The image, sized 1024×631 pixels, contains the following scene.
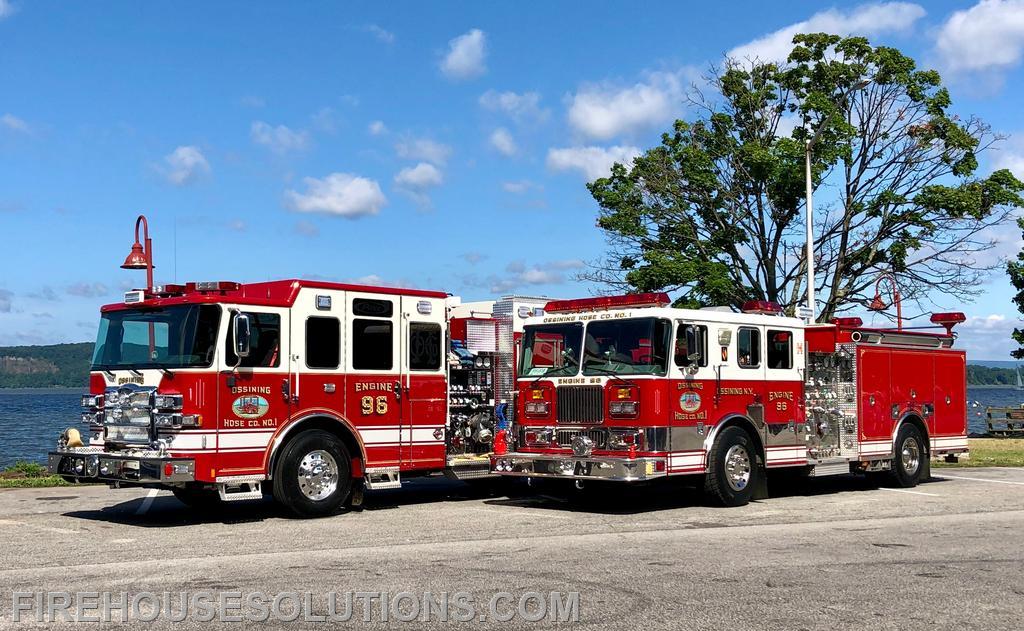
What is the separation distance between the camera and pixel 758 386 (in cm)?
1562

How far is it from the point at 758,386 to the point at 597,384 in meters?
2.64

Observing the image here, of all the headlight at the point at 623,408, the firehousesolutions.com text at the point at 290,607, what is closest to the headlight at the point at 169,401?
the firehousesolutions.com text at the point at 290,607

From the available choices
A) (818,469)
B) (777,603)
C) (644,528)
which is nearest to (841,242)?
(818,469)

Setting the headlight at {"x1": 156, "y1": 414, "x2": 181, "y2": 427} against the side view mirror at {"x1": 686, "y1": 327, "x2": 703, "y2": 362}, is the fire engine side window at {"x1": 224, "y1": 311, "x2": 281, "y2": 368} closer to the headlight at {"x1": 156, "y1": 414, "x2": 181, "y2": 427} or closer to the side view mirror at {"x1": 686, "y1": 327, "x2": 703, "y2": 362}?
the headlight at {"x1": 156, "y1": 414, "x2": 181, "y2": 427}

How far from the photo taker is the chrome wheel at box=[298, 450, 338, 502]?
13469mm

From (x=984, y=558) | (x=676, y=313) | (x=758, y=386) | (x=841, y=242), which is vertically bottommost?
(x=984, y=558)

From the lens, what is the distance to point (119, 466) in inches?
500

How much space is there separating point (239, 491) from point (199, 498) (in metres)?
1.99

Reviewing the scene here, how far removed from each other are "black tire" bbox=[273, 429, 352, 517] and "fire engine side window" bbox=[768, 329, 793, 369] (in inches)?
244

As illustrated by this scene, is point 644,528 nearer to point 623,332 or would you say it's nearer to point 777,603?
point 623,332

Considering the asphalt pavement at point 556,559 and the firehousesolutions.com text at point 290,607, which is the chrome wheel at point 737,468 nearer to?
the asphalt pavement at point 556,559

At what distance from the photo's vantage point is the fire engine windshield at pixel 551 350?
14883mm

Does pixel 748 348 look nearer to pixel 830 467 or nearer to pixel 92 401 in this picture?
pixel 830 467

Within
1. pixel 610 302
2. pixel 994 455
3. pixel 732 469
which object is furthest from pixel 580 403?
pixel 994 455
